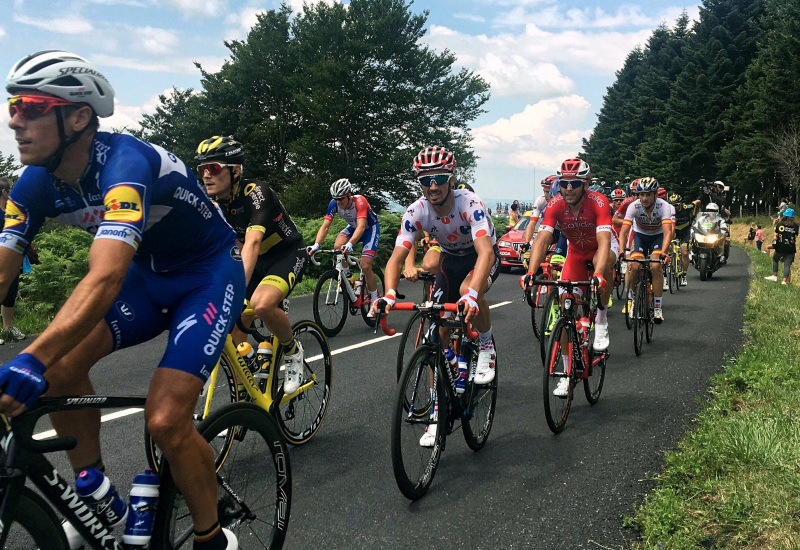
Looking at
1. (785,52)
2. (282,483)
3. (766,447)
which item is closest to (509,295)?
(766,447)

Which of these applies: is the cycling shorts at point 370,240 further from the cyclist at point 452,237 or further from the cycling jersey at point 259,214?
the cycling jersey at point 259,214

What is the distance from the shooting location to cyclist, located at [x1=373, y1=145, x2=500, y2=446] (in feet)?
15.3

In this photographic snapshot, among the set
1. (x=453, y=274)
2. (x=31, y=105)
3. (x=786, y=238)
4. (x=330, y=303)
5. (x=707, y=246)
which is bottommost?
(x=330, y=303)

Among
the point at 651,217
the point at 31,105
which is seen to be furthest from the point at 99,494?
the point at 651,217

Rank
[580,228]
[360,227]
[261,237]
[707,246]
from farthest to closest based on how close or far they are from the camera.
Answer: [707,246] < [360,227] < [580,228] < [261,237]

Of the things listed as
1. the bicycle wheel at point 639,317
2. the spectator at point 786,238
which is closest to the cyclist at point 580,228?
the bicycle wheel at point 639,317

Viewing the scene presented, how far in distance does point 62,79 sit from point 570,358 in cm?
448

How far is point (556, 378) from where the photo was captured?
5.20m

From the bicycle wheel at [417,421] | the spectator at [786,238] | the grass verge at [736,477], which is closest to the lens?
the grass verge at [736,477]

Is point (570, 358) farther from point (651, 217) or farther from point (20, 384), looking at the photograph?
point (651, 217)

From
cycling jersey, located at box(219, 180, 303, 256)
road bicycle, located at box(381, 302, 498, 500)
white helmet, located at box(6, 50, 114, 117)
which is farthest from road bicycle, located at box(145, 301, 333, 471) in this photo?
white helmet, located at box(6, 50, 114, 117)

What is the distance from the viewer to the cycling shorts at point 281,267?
4.72 m

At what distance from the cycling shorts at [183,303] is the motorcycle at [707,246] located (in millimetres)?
17751

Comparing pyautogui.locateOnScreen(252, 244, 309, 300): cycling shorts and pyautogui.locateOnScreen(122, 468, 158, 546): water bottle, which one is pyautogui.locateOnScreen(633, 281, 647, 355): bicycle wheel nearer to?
pyautogui.locateOnScreen(252, 244, 309, 300): cycling shorts
